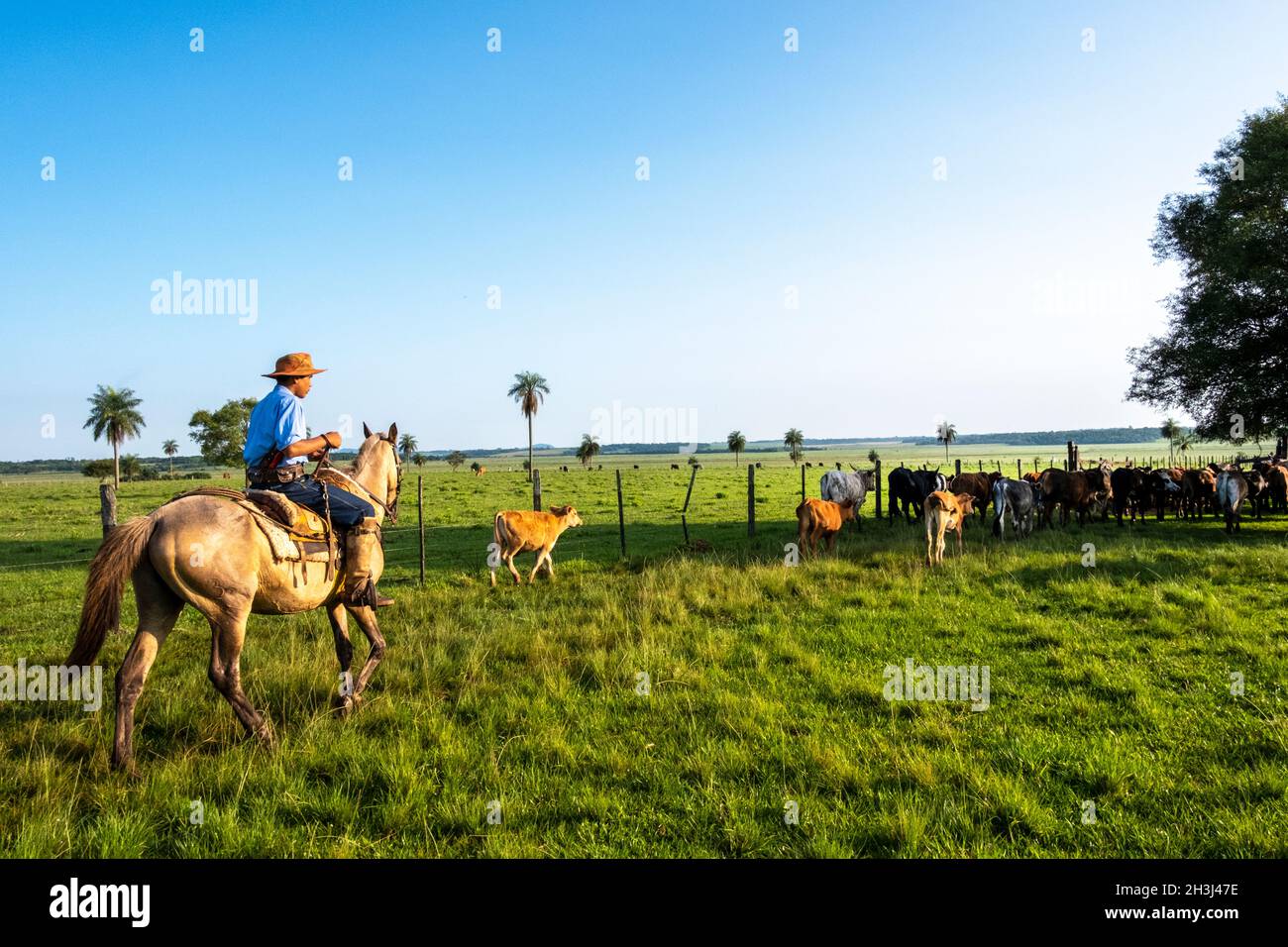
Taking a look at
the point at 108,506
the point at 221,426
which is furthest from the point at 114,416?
the point at 108,506

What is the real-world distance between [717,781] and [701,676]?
7.74 feet

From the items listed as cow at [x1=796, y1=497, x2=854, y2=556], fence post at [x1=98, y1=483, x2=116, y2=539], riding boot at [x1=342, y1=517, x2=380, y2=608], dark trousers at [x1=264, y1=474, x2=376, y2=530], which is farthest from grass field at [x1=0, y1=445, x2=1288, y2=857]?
cow at [x1=796, y1=497, x2=854, y2=556]

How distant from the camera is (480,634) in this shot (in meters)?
8.92

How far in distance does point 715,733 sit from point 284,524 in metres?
4.47

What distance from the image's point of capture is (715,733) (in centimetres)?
570

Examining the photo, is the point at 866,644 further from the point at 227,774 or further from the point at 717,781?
the point at 227,774

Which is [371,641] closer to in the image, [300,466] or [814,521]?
[300,466]

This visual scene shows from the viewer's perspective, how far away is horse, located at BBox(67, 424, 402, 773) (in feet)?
16.9

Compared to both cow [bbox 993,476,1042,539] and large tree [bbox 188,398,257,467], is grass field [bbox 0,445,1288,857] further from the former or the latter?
large tree [bbox 188,398,257,467]

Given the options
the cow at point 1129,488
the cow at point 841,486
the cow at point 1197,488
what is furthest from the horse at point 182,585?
the cow at point 1197,488

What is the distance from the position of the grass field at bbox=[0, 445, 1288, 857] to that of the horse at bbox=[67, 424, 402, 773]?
56cm

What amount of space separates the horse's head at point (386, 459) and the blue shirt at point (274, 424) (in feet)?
3.84
